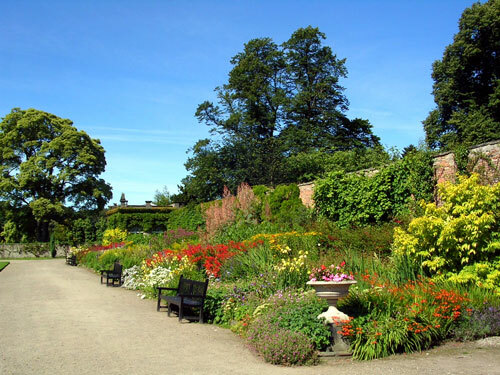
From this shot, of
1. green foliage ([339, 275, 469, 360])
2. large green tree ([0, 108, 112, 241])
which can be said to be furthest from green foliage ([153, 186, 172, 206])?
green foliage ([339, 275, 469, 360])

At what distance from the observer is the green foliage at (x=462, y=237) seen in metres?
7.07

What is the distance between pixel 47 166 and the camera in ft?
124

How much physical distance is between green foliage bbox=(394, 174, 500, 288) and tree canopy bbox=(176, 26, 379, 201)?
22902 mm

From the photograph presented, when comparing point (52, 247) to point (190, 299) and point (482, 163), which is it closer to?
point (190, 299)

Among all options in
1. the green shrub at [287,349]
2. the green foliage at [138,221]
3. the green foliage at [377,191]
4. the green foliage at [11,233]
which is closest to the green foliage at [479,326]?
the green shrub at [287,349]

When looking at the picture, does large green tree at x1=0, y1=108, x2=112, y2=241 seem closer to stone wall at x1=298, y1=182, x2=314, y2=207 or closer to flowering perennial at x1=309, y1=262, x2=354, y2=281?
stone wall at x1=298, y1=182, x2=314, y2=207

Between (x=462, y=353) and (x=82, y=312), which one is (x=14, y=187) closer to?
(x=82, y=312)

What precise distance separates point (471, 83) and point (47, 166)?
103 feet

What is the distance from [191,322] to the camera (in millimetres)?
8188

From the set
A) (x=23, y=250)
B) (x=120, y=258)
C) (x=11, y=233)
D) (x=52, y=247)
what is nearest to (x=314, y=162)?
(x=120, y=258)

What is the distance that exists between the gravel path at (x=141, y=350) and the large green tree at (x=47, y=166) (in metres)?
31.1

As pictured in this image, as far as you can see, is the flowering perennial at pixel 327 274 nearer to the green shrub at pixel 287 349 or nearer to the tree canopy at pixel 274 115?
the green shrub at pixel 287 349

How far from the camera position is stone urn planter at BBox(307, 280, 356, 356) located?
586cm

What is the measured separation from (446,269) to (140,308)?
237 inches
